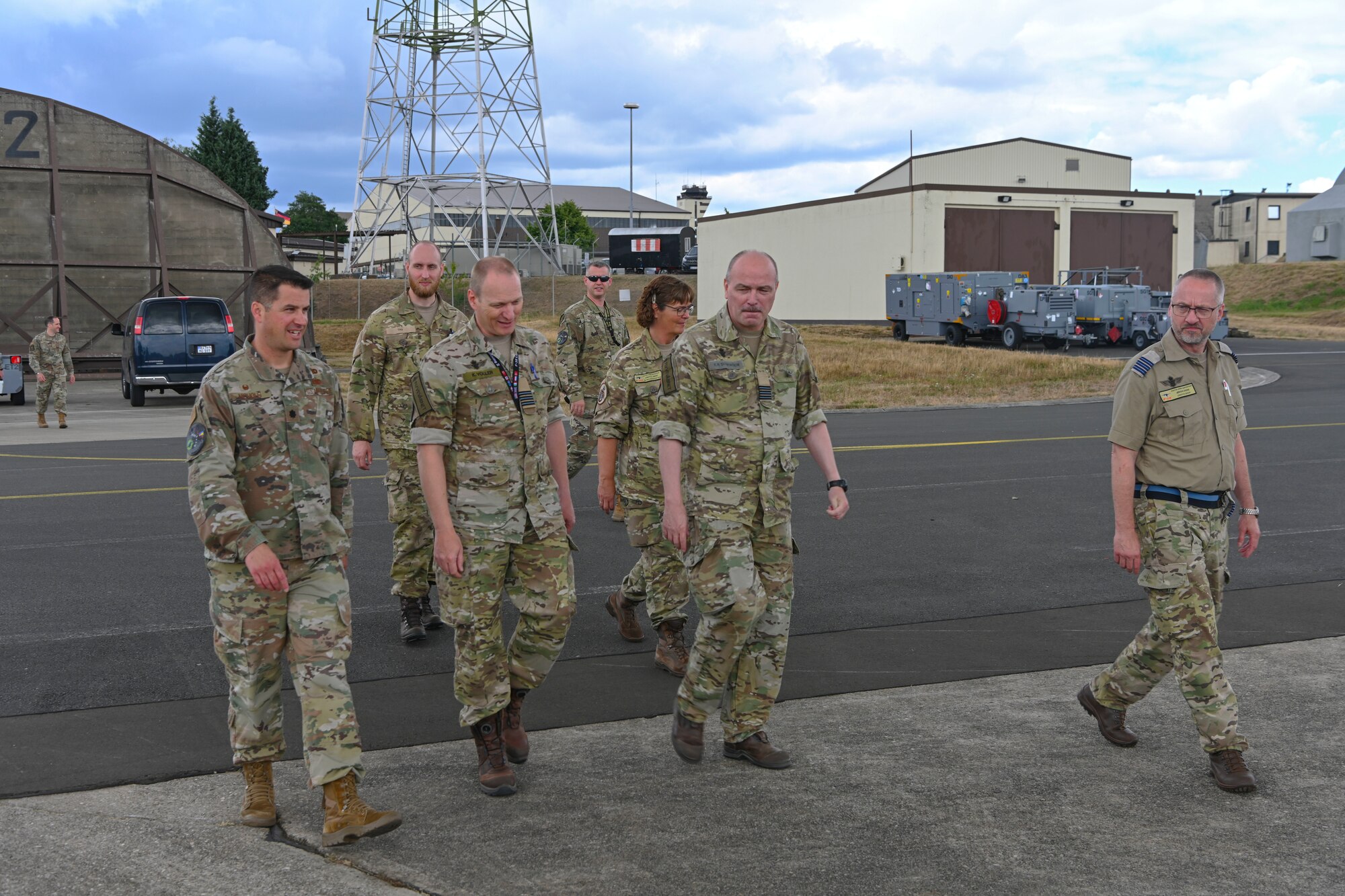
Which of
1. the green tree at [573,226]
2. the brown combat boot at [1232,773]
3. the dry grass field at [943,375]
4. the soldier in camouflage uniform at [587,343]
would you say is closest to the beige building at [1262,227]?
the green tree at [573,226]

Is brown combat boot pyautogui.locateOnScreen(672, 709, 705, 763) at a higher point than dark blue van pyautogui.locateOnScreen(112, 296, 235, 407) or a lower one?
lower

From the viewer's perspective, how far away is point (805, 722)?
5348 millimetres

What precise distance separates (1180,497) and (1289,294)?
65266 mm

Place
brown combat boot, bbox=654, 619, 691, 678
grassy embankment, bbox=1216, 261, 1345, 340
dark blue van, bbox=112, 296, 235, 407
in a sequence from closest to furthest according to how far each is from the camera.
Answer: brown combat boot, bbox=654, 619, 691, 678
dark blue van, bbox=112, 296, 235, 407
grassy embankment, bbox=1216, 261, 1345, 340

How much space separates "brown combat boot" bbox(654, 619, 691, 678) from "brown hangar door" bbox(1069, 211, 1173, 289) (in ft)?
151

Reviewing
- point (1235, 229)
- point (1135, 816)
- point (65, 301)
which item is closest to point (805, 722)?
point (1135, 816)

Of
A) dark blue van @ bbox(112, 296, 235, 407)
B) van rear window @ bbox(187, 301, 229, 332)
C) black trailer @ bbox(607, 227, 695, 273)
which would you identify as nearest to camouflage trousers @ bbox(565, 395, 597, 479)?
dark blue van @ bbox(112, 296, 235, 407)

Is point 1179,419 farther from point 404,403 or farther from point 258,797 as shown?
point 404,403

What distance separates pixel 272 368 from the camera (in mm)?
4359

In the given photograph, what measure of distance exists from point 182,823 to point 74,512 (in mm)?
7191

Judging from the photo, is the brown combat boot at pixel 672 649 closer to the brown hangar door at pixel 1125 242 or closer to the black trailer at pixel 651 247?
the brown hangar door at pixel 1125 242

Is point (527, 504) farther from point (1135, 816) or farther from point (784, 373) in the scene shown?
point (1135, 816)

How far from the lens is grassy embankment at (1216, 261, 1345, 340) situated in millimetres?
54875

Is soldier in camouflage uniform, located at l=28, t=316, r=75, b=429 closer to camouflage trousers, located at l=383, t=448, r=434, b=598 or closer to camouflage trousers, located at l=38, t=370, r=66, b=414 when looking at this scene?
camouflage trousers, located at l=38, t=370, r=66, b=414
